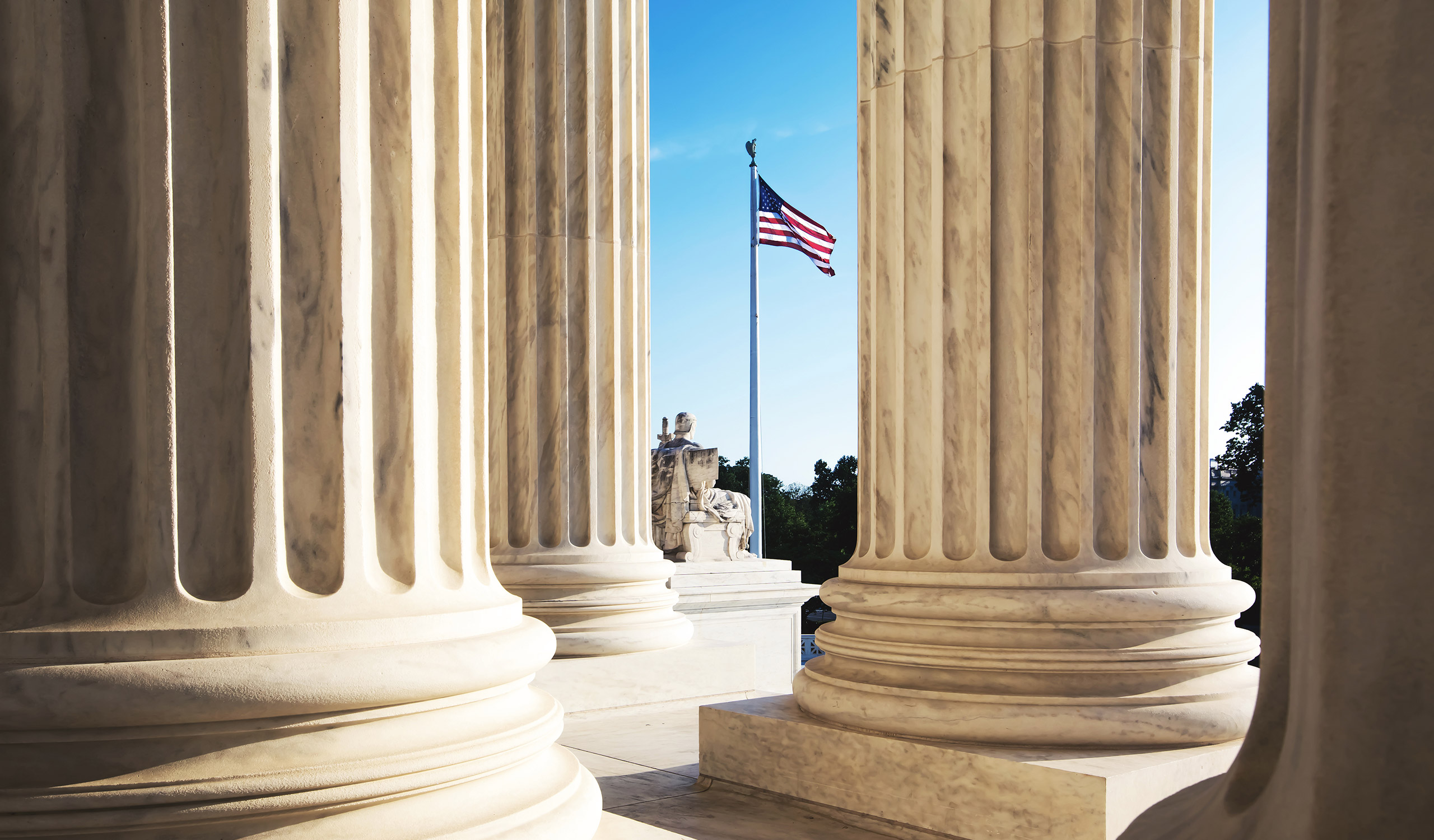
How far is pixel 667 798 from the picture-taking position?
3959cm

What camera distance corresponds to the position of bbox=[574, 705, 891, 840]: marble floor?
34.4m

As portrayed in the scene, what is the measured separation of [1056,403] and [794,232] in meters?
133

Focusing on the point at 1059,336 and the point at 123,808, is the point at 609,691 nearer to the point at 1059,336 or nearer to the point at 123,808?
the point at 1059,336

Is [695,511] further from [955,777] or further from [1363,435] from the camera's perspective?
[1363,435]

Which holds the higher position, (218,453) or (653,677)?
(218,453)

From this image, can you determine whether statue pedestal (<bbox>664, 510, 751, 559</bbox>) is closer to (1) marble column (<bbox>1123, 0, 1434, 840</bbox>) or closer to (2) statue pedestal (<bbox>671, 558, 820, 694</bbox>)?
(2) statue pedestal (<bbox>671, 558, 820, 694</bbox>)

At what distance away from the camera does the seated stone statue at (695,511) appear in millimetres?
114312

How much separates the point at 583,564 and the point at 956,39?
33.2 meters

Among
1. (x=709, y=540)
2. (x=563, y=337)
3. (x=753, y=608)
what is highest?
(x=563, y=337)

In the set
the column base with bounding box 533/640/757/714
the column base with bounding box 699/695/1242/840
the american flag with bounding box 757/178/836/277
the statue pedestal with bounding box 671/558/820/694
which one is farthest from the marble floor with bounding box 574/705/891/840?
the american flag with bounding box 757/178/836/277

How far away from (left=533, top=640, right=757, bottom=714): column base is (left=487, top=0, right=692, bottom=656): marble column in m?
1.08

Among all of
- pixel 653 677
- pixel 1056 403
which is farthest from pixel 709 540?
pixel 1056 403

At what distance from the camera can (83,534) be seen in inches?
752

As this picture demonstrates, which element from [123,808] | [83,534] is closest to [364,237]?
[83,534]
